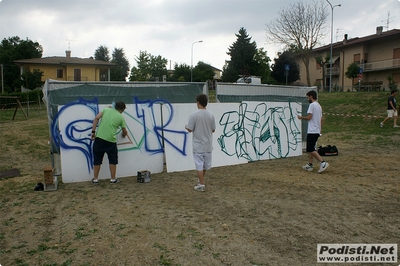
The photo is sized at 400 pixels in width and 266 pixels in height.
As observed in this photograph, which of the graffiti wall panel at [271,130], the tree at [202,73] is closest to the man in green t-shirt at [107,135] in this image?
the graffiti wall panel at [271,130]

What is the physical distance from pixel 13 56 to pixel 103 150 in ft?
183

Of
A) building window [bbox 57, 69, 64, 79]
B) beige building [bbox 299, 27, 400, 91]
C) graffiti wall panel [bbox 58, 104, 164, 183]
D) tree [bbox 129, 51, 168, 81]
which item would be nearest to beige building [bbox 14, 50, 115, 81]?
building window [bbox 57, 69, 64, 79]

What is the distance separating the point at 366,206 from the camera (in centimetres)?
509

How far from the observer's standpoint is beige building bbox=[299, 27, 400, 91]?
129 ft

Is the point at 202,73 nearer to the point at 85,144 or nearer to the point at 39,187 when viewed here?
the point at 85,144

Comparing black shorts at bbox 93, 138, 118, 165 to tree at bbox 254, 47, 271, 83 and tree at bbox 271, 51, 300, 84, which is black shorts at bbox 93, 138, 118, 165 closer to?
tree at bbox 271, 51, 300, 84

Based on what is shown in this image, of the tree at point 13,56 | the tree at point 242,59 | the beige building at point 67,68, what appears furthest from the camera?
the tree at point 242,59

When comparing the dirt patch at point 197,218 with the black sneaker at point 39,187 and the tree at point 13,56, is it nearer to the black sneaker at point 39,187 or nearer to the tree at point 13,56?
the black sneaker at point 39,187

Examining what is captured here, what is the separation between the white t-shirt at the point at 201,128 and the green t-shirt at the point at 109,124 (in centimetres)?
148

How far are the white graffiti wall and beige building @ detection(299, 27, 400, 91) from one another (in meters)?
28.8

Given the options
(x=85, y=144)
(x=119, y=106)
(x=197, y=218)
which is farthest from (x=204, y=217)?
(x=85, y=144)

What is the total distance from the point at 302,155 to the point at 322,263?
6621 mm

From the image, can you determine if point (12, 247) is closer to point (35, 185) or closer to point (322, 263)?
point (35, 185)

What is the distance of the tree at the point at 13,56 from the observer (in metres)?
51.6
